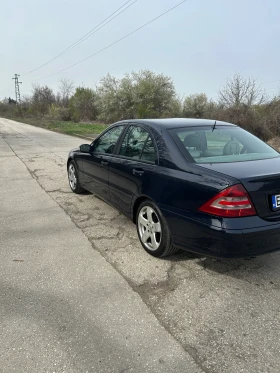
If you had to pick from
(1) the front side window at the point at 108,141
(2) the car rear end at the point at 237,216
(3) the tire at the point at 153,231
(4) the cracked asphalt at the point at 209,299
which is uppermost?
(1) the front side window at the point at 108,141

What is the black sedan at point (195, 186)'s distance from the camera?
2607 millimetres

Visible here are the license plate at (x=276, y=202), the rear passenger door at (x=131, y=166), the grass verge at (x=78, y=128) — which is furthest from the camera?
the grass verge at (x=78, y=128)

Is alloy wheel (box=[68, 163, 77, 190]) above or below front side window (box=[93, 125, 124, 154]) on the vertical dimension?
below

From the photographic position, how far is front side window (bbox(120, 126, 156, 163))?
3.51 meters

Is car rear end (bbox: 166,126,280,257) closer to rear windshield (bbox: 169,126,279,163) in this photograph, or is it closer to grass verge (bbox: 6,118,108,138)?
rear windshield (bbox: 169,126,279,163)

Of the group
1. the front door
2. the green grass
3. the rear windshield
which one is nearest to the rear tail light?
the rear windshield

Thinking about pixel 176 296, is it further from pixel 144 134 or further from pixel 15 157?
pixel 15 157

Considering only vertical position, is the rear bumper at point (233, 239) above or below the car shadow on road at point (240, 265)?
above

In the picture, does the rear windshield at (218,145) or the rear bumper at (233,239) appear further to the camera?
the rear windshield at (218,145)

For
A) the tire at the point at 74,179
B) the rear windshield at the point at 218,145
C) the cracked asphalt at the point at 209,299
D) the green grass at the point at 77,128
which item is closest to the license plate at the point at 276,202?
the rear windshield at the point at 218,145

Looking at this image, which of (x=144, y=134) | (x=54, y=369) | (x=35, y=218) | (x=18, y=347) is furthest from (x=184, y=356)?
(x=35, y=218)

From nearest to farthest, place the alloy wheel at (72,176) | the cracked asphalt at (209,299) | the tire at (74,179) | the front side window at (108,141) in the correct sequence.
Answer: the cracked asphalt at (209,299) → the front side window at (108,141) → the tire at (74,179) → the alloy wheel at (72,176)

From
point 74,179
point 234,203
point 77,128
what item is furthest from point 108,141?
point 77,128

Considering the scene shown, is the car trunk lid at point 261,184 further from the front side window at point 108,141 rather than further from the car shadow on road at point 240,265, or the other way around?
the front side window at point 108,141
